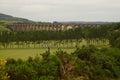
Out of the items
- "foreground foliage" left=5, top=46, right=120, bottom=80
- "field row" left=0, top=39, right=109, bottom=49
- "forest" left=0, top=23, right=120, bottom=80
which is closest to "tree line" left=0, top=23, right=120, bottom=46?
"field row" left=0, top=39, right=109, bottom=49

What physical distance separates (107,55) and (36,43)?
74.8m

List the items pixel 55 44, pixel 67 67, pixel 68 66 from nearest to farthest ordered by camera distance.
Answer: pixel 67 67 → pixel 68 66 → pixel 55 44

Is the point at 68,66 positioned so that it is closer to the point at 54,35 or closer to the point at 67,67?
the point at 67,67

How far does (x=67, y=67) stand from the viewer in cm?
4216

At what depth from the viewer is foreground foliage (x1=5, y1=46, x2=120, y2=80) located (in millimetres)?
37338

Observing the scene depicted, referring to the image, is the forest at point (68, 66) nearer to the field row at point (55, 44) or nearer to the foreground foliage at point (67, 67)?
the foreground foliage at point (67, 67)

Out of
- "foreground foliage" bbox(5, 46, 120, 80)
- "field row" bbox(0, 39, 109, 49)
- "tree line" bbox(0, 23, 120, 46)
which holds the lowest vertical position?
"field row" bbox(0, 39, 109, 49)

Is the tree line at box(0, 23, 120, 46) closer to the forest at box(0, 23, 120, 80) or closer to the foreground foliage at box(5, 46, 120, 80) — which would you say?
the forest at box(0, 23, 120, 80)

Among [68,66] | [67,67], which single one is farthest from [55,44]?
[67,67]

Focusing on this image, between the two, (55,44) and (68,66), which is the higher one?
(68,66)

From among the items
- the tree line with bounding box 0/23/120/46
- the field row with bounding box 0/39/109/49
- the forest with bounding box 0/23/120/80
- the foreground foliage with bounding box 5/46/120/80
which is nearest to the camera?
the forest with bounding box 0/23/120/80

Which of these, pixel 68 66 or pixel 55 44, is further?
pixel 55 44

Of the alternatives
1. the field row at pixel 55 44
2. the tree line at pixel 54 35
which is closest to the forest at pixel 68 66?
the field row at pixel 55 44

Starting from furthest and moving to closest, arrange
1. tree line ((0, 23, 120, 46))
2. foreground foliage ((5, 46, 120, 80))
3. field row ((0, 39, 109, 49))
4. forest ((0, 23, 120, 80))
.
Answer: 1. tree line ((0, 23, 120, 46))
2. field row ((0, 39, 109, 49))
3. foreground foliage ((5, 46, 120, 80))
4. forest ((0, 23, 120, 80))
